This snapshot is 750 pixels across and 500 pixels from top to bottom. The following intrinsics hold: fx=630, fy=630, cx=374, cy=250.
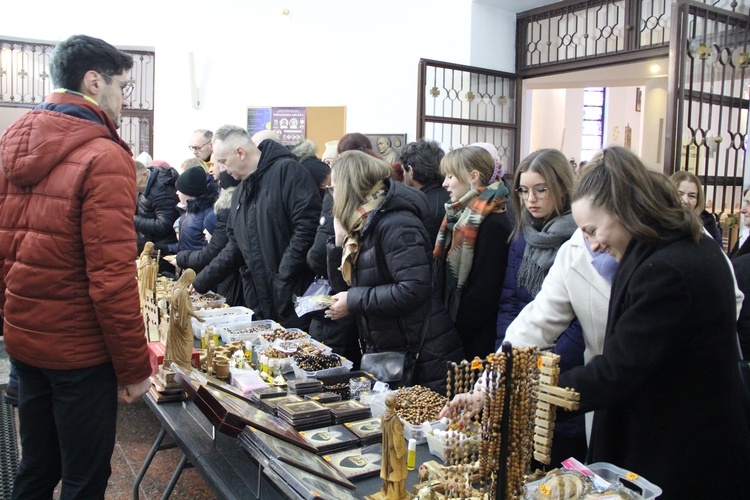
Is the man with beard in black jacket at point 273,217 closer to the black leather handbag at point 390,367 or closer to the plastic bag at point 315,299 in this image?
the plastic bag at point 315,299

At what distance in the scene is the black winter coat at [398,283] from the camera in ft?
7.91

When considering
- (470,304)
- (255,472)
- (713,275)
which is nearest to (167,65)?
(470,304)

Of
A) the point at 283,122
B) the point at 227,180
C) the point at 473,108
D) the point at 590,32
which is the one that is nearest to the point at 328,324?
the point at 227,180

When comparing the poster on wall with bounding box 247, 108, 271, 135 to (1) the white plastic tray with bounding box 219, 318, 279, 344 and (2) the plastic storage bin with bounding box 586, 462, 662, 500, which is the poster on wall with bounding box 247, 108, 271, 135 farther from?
(2) the plastic storage bin with bounding box 586, 462, 662, 500

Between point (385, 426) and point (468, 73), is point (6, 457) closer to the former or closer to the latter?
point (385, 426)

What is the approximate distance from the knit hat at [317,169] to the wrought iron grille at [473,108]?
160cm

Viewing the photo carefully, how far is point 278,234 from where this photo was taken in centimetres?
344

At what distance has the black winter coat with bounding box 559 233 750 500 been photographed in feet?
4.33

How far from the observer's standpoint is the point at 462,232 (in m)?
2.70

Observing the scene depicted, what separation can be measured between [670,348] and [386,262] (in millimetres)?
1301

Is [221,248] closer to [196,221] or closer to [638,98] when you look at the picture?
[196,221]

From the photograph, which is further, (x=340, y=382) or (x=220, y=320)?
(x=220, y=320)

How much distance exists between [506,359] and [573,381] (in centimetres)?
26

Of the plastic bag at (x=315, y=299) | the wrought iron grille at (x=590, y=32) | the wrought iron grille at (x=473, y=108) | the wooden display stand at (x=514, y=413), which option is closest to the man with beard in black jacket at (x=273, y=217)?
the plastic bag at (x=315, y=299)
